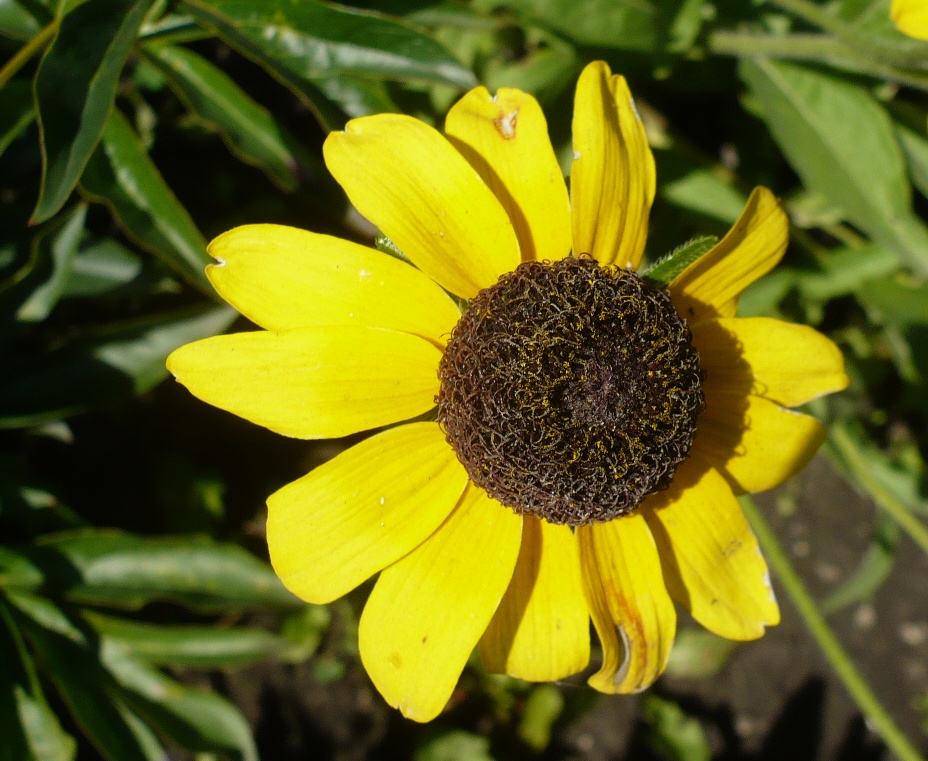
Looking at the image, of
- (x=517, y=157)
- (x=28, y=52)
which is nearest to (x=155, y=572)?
(x=28, y=52)

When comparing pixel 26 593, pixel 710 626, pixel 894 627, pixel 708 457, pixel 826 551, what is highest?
pixel 708 457

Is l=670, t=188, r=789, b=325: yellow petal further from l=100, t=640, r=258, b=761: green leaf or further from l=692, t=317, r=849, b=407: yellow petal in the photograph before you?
l=100, t=640, r=258, b=761: green leaf

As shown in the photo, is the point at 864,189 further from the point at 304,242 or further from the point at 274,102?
the point at 274,102

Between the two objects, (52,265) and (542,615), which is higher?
(52,265)

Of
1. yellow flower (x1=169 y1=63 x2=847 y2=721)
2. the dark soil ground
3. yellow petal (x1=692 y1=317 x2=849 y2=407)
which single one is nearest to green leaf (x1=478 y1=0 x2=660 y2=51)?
yellow flower (x1=169 y1=63 x2=847 y2=721)

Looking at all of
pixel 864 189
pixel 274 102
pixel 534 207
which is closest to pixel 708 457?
pixel 534 207

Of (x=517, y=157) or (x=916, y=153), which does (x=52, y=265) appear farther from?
(x=916, y=153)

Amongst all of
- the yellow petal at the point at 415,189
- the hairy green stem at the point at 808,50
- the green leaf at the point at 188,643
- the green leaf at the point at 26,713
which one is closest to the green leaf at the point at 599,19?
the hairy green stem at the point at 808,50
